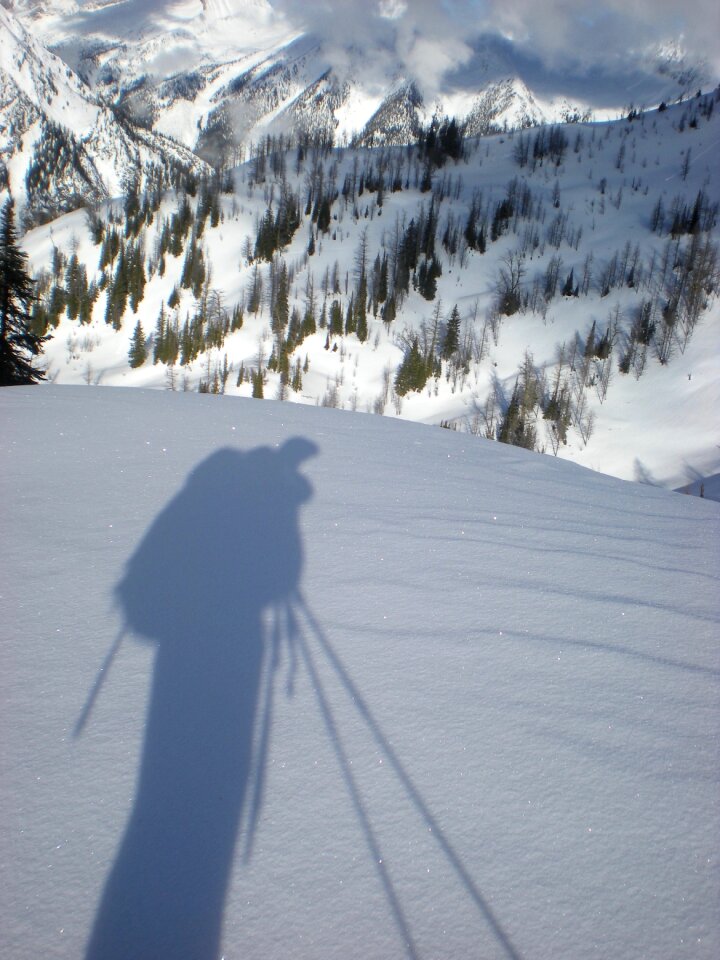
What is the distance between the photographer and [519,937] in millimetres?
1662

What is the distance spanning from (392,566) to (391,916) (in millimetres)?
2275

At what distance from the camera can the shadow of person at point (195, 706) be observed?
169cm

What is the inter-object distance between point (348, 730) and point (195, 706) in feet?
2.37

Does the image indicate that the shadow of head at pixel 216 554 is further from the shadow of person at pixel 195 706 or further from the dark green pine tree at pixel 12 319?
the dark green pine tree at pixel 12 319

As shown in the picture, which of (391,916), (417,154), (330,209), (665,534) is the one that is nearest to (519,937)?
(391,916)

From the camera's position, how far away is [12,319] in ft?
63.7

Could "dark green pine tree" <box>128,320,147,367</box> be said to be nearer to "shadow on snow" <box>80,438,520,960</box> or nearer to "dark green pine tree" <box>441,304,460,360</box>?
"dark green pine tree" <box>441,304,460,360</box>

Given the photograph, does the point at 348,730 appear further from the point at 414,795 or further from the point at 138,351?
the point at 138,351

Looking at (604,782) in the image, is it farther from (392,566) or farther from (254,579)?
(254,579)

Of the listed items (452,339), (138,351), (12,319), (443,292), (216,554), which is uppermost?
(443,292)

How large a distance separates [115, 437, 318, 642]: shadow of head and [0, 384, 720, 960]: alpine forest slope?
2cm

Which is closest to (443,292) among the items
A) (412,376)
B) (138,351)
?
(412,376)

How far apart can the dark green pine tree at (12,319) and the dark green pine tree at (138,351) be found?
43852mm

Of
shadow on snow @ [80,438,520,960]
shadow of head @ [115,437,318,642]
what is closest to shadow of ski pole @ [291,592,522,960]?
shadow on snow @ [80,438,520,960]
